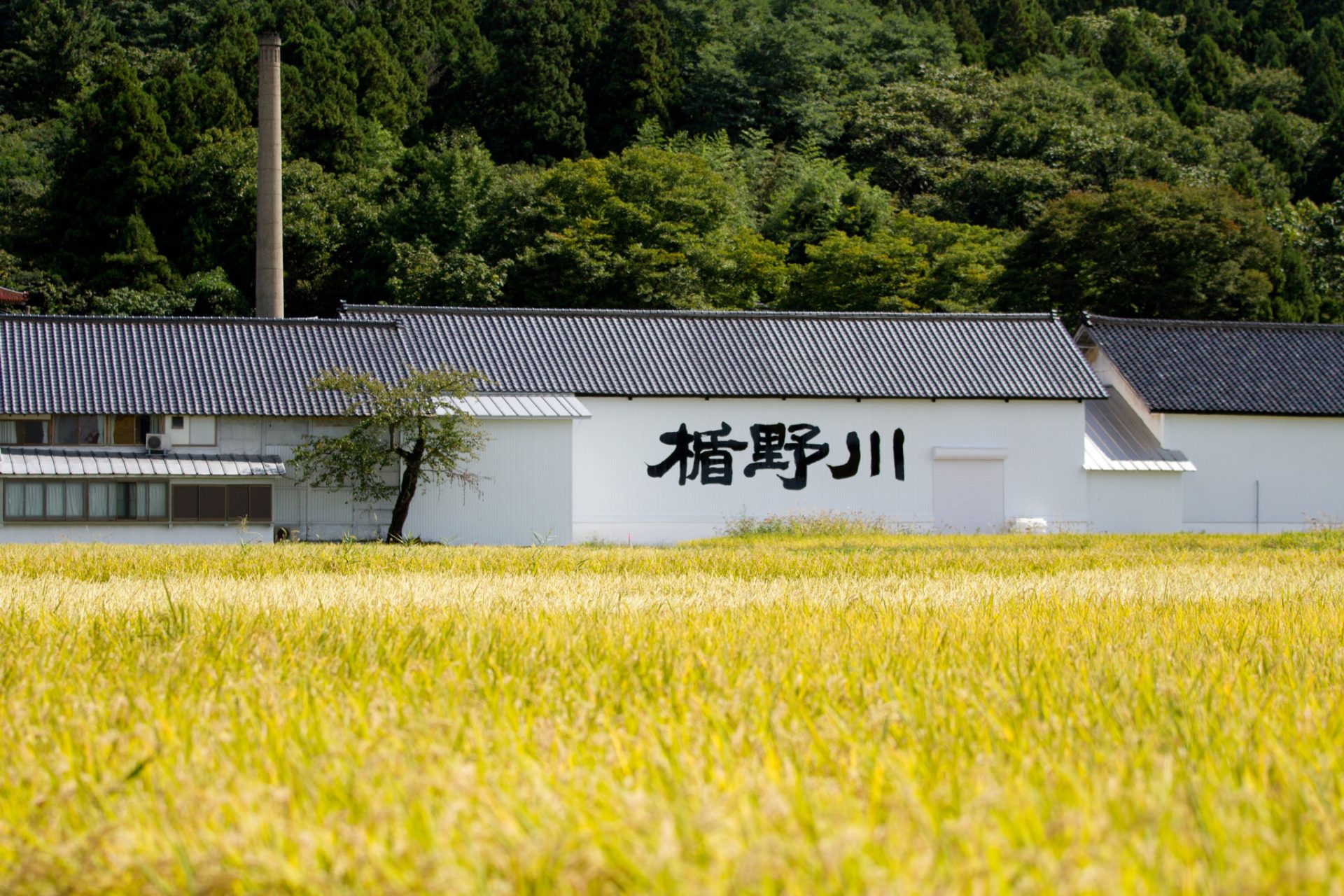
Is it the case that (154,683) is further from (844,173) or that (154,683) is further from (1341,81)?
(1341,81)

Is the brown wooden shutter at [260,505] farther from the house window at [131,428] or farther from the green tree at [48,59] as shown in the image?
the green tree at [48,59]

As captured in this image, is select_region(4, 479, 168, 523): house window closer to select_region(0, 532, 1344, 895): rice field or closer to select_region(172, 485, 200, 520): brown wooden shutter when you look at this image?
select_region(172, 485, 200, 520): brown wooden shutter

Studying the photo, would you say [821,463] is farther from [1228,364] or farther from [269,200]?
[269,200]

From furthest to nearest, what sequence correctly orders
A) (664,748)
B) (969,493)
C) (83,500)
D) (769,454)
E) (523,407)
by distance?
(969,493), (769,454), (523,407), (83,500), (664,748)

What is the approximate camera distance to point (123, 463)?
2500 cm

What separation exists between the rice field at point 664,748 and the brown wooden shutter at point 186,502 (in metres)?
17.6

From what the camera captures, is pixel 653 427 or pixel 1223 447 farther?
pixel 1223 447

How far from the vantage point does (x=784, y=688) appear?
4.78 meters

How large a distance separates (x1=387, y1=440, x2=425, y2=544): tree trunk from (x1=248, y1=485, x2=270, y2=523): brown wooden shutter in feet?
6.75

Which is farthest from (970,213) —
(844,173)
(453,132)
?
(453,132)

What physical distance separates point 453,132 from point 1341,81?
46089 mm

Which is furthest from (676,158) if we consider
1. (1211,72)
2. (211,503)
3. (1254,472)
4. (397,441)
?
(1211,72)

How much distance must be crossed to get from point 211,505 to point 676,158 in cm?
2480

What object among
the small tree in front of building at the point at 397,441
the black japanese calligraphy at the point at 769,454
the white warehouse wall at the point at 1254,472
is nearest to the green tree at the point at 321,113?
the black japanese calligraphy at the point at 769,454
